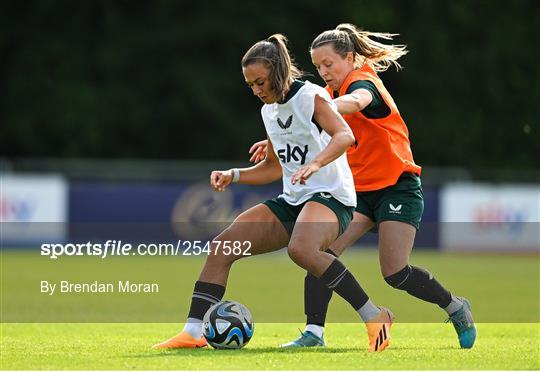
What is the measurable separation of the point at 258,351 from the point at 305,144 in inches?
53.4

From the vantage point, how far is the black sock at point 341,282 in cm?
734

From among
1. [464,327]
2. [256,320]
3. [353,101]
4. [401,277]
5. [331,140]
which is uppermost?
[353,101]

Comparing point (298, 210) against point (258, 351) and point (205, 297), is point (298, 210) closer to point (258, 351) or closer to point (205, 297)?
point (205, 297)

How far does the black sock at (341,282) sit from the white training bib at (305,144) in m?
0.44

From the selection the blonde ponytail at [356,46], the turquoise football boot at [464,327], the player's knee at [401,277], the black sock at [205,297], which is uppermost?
the blonde ponytail at [356,46]

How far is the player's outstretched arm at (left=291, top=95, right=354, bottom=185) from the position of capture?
687 centimetres

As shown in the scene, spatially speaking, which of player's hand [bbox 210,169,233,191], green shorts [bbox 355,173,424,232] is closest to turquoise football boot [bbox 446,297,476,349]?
green shorts [bbox 355,173,424,232]

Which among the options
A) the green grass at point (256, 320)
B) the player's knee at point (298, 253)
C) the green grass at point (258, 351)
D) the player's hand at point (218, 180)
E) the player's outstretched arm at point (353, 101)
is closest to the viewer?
the green grass at point (258, 351)

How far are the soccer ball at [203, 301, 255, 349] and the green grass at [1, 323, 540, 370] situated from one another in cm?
8

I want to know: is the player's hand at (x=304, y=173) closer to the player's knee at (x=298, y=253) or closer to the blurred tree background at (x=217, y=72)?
the player's knee at (x=298, y=253)

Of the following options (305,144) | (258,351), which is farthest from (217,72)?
(258,351)

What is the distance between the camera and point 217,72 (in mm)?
31297

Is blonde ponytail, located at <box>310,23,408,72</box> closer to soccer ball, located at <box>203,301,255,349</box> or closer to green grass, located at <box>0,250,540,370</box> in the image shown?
soccer ball, located at <box>203,301,255,349</box>

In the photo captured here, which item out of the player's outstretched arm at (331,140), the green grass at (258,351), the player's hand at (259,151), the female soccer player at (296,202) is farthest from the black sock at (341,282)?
the player's hand at (259,151)
